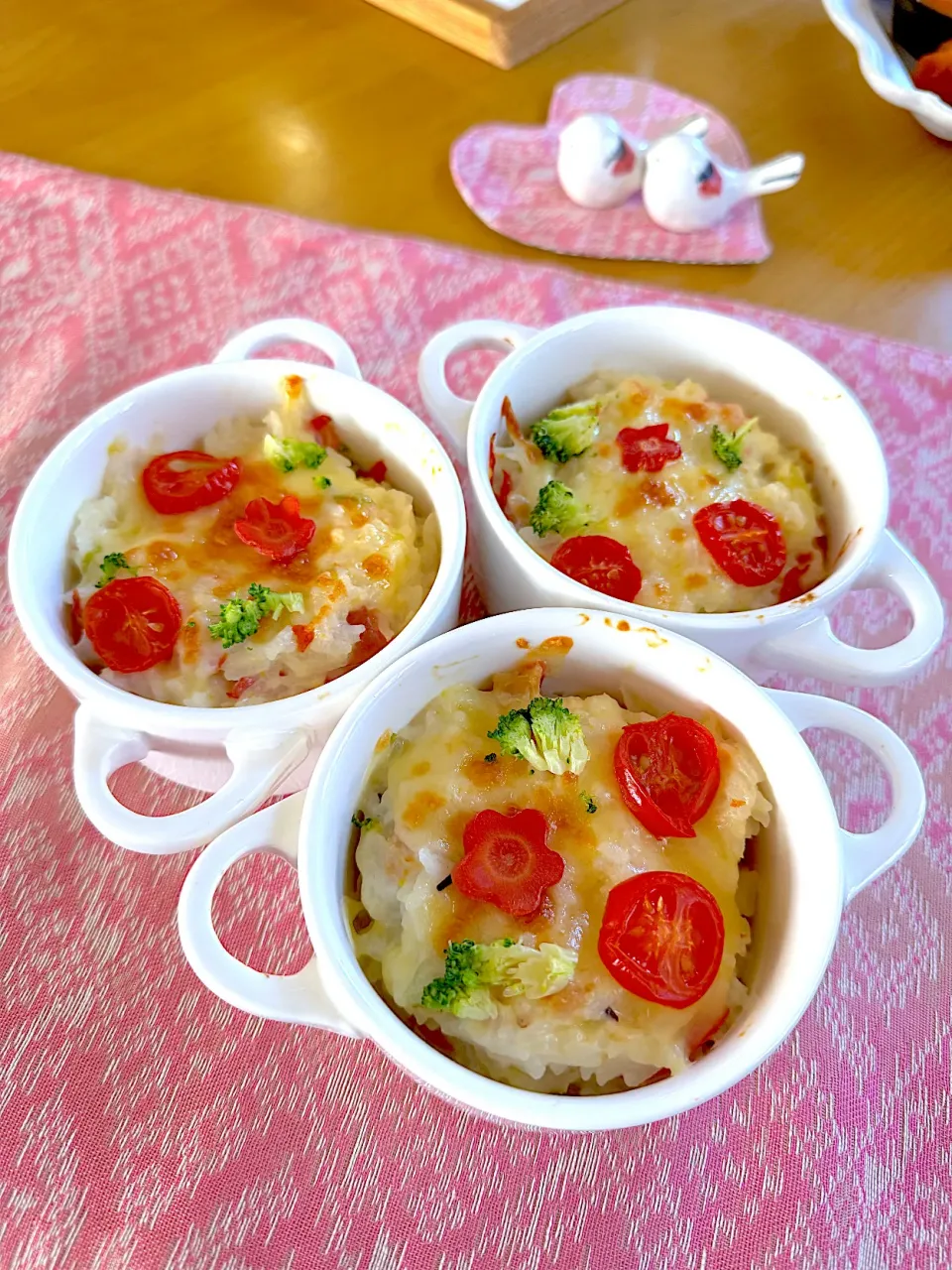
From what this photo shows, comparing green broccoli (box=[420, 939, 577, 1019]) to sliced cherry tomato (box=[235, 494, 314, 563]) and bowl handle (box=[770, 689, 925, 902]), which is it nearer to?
bowl handle (box=[770, 689, 925, 902])

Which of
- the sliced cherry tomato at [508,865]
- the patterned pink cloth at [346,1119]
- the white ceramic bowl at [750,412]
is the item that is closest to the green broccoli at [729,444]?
the white ceramic bowl at [750,412]

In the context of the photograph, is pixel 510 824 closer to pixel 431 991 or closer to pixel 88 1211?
pixel 431 991

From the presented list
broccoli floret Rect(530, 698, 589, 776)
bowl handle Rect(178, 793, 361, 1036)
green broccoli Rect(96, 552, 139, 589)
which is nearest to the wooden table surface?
green broccoli Rect(96, 552, 139, 589)

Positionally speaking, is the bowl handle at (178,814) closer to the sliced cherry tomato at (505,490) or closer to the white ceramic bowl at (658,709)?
the white ceramic bowl at (658,709)

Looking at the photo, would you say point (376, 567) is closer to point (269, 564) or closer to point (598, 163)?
point (269, 564)

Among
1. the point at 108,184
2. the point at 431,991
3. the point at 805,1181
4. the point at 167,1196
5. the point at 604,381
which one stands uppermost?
the point at 108,184

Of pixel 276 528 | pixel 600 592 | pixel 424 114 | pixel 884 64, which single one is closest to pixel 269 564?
pixel 276 528

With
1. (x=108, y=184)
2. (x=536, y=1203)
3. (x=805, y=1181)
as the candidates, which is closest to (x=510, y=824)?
(x=536, y=1203)
